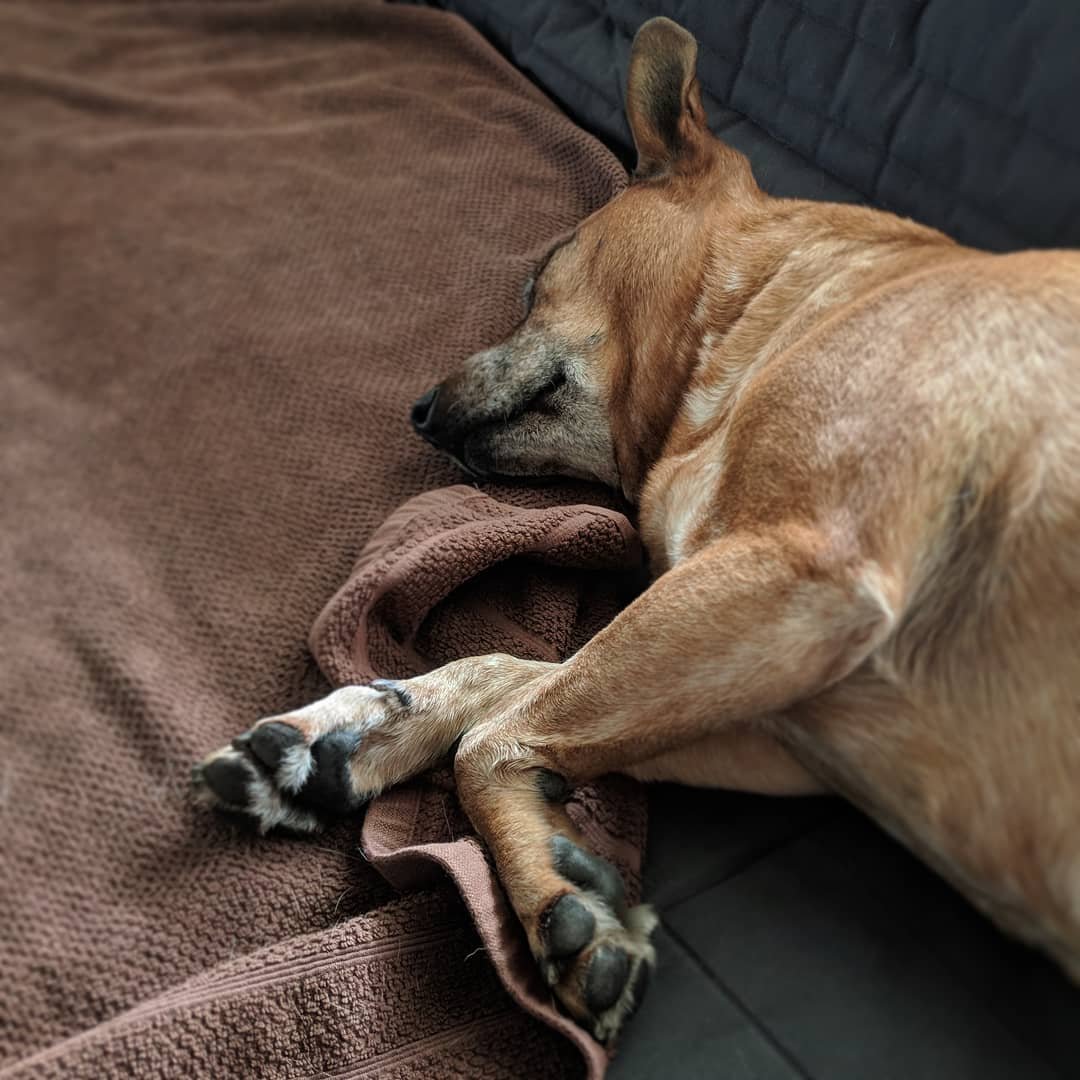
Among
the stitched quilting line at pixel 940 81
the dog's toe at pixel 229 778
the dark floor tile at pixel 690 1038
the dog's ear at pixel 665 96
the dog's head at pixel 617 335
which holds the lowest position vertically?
the dog's toe at pixel 229 778

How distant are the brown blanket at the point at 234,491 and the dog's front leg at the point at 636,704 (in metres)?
0.07

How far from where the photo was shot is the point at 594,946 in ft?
4.35

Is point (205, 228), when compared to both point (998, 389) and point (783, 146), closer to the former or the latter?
point (783, 146)

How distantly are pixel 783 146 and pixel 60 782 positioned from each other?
70.8 inches

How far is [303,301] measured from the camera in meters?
2.50

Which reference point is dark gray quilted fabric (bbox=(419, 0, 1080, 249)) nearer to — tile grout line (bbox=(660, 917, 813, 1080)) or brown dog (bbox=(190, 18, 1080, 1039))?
brown dog (bbox=(190, 18, 1080, 1039))

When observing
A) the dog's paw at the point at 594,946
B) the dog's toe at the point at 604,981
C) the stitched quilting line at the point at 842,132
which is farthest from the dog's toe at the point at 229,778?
the stitched quilting line at the point at 842,132

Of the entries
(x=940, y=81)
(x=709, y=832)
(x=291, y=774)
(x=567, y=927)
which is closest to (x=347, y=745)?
(x=291, y=774)

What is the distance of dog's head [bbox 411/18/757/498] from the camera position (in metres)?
1.98

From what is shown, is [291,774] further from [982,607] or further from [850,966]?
[982,607]

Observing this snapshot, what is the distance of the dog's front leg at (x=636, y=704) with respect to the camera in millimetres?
1313

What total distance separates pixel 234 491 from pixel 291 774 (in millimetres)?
758

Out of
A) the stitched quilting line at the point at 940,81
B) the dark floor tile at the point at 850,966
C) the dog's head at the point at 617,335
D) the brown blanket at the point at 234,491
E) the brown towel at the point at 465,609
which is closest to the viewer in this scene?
the dark floor tile at the point at 850,966

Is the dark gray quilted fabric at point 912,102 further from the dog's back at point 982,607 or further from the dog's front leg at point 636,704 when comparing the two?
the dog's front leg at point 636,704
